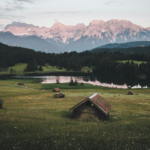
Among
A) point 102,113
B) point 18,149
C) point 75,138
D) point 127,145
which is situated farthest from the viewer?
point 102,113

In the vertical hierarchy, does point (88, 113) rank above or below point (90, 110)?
below

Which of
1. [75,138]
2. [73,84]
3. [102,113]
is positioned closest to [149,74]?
[73,84]

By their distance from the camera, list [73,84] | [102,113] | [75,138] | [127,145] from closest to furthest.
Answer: [127,145] → [75,138] → [102,113] → [73,84]

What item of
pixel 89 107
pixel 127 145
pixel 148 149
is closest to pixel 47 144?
pixel 127 145

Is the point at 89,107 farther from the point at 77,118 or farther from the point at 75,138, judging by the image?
the point at 75,138

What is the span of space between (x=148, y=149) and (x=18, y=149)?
925cm

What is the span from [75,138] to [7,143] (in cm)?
563

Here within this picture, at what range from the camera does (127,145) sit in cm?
1423

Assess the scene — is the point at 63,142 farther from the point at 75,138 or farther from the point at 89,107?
the point at 89,107

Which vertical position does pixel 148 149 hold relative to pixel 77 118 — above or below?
above

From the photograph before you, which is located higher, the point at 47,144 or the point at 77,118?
the point at 47,144

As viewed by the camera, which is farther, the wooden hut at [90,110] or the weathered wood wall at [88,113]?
the weathered wood wall at [88,113]

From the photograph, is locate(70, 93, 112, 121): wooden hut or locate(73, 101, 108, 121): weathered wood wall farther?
locate(73, 101, 108, 121): weathered wood wall

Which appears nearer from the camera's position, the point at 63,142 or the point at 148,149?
the point at 148,149
